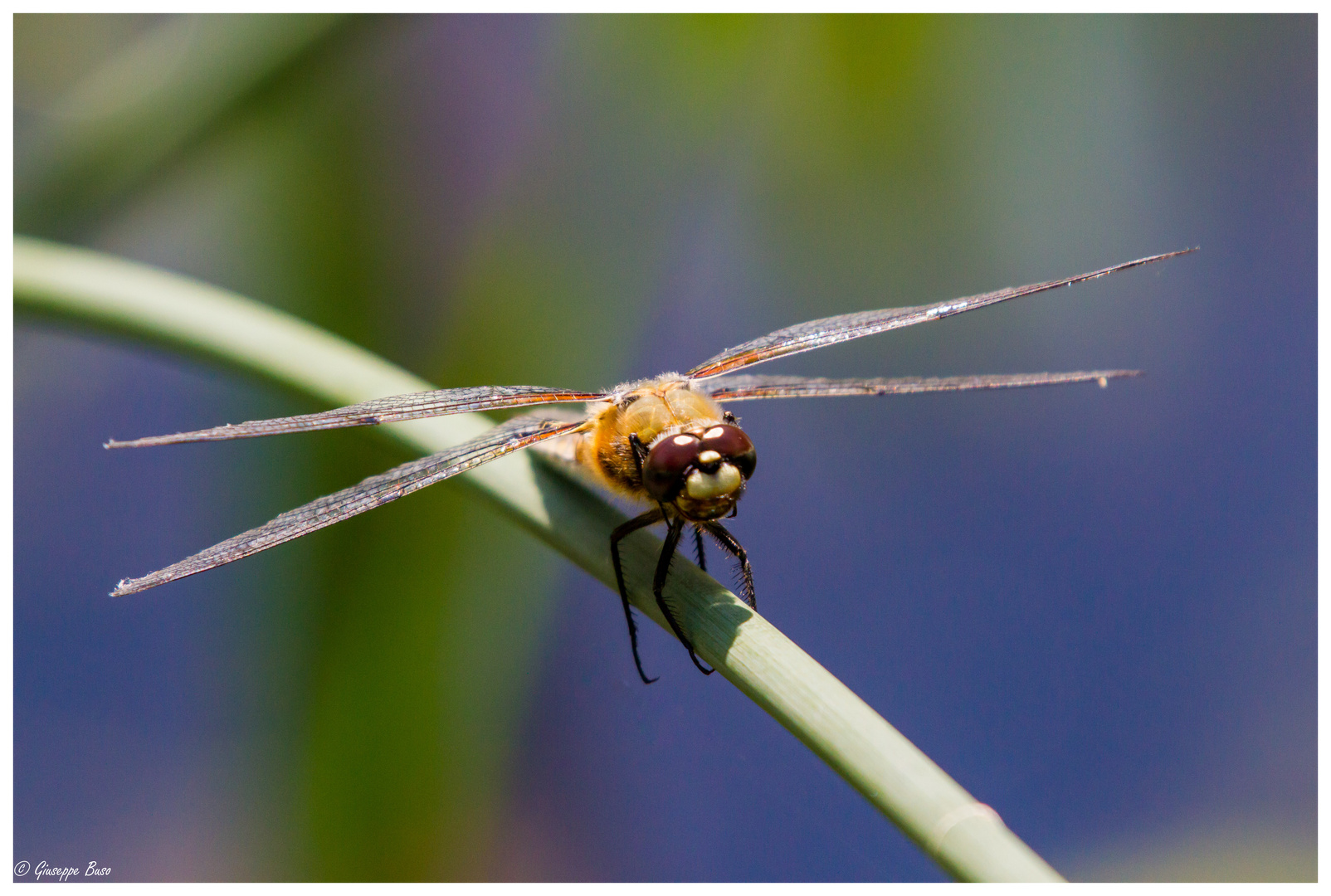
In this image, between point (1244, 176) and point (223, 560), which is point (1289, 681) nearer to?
point (1244, 176)

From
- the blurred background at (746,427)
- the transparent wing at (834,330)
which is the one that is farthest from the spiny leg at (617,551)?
the blurred background at (746,427)

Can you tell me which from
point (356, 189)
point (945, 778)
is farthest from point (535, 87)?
point (945, 778)

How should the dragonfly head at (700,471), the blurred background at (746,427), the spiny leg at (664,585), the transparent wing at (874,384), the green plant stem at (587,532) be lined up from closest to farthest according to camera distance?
the green plant stem at (587,532)
the spiny leg at (664,585)
the dragonfly head at (700,471)
the transparent wing at (874,384)
the blurred background at (746,427)

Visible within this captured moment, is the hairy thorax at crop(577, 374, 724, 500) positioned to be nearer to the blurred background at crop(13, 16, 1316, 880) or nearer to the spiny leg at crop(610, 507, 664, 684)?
the spiny leg at crop(610, 507, 664, 684)

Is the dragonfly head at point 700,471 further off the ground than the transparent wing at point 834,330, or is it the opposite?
the transparent wing at point 834,330

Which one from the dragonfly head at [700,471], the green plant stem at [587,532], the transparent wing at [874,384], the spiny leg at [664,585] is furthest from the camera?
the transparent wing at [874,384]

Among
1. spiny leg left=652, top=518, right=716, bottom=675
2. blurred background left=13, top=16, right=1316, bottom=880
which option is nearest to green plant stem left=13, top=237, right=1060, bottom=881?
spiny leg left=652, top=518, right=716, bottom=675

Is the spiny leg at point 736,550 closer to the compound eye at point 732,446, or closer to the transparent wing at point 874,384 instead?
the compound eye at point 732,446
